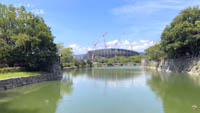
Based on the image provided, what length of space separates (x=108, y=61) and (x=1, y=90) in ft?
238

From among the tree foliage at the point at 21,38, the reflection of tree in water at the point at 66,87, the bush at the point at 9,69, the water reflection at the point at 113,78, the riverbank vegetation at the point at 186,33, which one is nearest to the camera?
the reflection of tree in water at the point at 66,87

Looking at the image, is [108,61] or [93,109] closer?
[93,109]

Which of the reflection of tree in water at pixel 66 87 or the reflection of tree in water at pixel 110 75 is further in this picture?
the reflection of tree in water at pixel 110 75

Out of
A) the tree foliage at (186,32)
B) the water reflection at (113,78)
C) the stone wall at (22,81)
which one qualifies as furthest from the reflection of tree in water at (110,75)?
the tree foliage at (186,32)

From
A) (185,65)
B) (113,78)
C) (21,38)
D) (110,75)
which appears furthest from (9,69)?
(185,65)

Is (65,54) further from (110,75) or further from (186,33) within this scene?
(186,33)

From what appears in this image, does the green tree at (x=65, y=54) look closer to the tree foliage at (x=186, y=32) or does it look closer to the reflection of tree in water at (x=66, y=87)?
the reflection of tree in water at (x=66, y=87)

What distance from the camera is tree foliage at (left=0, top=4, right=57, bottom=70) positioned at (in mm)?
16234

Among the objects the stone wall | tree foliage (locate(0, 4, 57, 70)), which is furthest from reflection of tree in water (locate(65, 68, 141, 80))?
tree foliage (locate(0, 4, 57, 70))

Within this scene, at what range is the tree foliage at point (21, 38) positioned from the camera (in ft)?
53.3

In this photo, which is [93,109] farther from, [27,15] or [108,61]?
[108,61]

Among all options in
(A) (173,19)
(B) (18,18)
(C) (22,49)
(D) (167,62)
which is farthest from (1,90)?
(D) (167,62)

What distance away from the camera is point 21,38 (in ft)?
51.6

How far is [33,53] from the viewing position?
17797 mm
